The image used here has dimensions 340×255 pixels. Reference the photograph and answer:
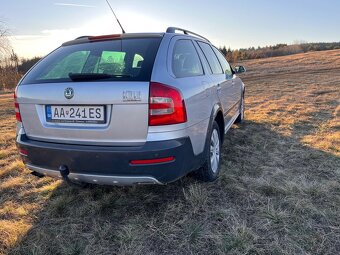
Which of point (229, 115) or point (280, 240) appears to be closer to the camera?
point (280, 240)

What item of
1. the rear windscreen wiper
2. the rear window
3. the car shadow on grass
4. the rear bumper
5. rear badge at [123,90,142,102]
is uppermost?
the rear window

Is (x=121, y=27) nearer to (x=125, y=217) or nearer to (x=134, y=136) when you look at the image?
(x=134, y=136)

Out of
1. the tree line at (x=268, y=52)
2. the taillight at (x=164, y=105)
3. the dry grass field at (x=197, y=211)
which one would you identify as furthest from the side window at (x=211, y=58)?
the tree line at (x=268, y=52)

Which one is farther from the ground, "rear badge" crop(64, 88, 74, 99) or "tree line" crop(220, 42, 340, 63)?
"rear badge" crop(64, 88, 74, 99)

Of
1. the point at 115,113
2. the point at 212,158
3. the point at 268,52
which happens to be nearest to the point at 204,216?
the point at 212,158

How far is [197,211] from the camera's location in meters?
3.11

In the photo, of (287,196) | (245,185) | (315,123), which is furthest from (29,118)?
(315,123)

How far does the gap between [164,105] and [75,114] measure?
2.49 ft

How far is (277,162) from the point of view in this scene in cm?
437

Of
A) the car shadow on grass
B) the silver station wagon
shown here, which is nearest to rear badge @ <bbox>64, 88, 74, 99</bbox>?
the silver station wagon

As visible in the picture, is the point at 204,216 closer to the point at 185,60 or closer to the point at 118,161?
the point at 118,161

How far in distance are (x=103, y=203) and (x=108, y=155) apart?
0.92m

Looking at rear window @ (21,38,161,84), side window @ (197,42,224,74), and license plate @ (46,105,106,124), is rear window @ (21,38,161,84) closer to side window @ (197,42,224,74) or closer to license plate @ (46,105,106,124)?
license plate @ (46,105,106,124)

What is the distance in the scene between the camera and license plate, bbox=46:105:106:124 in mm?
2666
